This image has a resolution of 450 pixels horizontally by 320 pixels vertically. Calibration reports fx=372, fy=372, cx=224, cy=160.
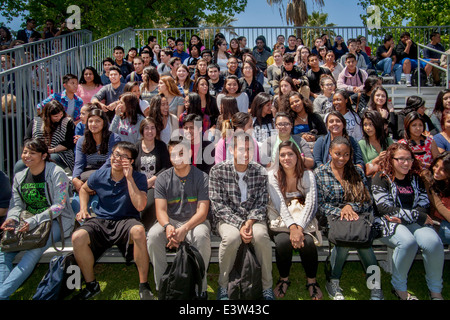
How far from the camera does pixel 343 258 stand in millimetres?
3611

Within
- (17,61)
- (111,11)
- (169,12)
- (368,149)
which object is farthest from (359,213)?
(169,12)

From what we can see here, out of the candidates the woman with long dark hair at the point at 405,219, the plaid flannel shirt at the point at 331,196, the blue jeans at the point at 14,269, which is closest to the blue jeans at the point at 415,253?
the woman with long dark hair at the point at 405,219

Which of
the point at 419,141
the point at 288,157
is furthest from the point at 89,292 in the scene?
the point at 419,141

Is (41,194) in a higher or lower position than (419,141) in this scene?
lower

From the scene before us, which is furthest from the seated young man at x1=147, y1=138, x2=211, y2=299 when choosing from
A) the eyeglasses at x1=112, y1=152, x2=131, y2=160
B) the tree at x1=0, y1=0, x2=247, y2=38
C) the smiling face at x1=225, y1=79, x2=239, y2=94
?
the tree at x1=0, y1=0, x2=247, y2=38

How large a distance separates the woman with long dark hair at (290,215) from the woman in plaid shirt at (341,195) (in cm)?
13

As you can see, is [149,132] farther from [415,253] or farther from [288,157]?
[415,253]

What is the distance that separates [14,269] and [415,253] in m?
3.77

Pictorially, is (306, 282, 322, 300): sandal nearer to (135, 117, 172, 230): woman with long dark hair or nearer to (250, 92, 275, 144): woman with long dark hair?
(135, 117, 172, 230): woman with long dark hair

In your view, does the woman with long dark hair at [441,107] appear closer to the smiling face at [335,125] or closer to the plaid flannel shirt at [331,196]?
the smiling face at [335,125]

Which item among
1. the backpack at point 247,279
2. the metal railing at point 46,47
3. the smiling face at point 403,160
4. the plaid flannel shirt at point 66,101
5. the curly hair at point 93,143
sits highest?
the metal railing at point 46,47

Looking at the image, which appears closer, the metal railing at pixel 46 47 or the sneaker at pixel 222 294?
the sneaker at pixel 222 294

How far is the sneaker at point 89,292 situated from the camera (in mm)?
3517
